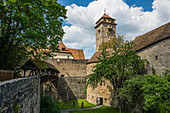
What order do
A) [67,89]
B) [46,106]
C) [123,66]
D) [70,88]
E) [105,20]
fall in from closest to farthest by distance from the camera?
[46,106] → [123,66] → [67,89] → [70,88] → [105,20]

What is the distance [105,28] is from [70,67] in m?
22.1

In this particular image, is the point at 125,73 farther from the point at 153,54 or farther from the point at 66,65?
the point at 66,65

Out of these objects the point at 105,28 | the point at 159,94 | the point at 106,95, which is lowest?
the point at 106,95

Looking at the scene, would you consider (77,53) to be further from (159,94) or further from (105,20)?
(159,94)

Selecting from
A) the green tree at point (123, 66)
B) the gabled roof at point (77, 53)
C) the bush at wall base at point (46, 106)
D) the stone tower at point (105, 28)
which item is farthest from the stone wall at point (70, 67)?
the stone tower at point (105, 28)

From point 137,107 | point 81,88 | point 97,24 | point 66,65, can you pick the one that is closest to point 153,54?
Answer: point 137,107

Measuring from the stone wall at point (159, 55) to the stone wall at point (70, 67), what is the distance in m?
17.0

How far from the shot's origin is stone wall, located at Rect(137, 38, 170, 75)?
1183cm

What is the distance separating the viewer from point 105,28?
41250mm

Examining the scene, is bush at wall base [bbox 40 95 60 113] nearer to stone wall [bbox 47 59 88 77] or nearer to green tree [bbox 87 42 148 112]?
green tree [bbox 87 42 148 112]

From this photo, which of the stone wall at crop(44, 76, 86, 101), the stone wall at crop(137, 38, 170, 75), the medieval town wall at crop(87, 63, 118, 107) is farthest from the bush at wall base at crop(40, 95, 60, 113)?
the stone wall at crop(137, 38, 170, 75)

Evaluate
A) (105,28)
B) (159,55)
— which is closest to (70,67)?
(159,55)

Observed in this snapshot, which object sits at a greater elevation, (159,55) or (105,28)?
(105,28)

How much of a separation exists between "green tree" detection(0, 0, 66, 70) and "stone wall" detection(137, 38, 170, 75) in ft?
35.5
